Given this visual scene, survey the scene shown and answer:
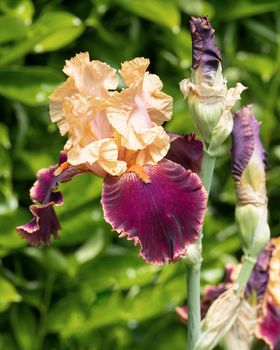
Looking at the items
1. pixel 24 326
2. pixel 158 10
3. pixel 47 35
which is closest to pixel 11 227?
pixel 24 326

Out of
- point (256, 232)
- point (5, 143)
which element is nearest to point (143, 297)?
point (5, 143)

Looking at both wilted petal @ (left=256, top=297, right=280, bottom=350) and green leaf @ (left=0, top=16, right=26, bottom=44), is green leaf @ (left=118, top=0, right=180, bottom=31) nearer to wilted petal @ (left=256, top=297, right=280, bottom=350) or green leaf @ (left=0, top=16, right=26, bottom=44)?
green leaf @ (left=0, top=16, right=26, bottom=44)

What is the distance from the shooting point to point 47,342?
1.69m

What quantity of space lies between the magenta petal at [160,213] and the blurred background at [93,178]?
0.68 metres

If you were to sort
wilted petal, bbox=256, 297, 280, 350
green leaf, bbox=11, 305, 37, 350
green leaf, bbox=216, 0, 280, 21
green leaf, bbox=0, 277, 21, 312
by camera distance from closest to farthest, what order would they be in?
wilted petal, bbox=256, 297, 280, 350 → green leaf, bbox=0, 277, 21, 312 → green leaf, bbox=11, 305, 37, 350 → green leaf, bbox=216, 0, 280, 21

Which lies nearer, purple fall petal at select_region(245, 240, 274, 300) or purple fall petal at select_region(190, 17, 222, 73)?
purple fall petal at select_region(190, 17, 222, 73)

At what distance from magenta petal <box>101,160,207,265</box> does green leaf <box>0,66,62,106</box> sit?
70 cm

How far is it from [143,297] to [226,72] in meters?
0.55

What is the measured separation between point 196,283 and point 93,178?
2.09 feet

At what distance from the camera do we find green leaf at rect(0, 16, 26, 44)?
4.56 ft

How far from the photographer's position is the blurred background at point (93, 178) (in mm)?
1486

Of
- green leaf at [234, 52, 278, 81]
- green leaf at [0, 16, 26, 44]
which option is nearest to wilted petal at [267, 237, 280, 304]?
green leaf at [0, 16, 26, 44]

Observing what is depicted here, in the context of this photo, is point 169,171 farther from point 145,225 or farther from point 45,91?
point 45,91

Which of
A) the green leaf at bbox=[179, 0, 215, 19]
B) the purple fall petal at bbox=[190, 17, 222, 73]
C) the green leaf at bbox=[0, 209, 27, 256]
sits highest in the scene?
the purple fall petal at bbox=[190, 17, 222, 73]
